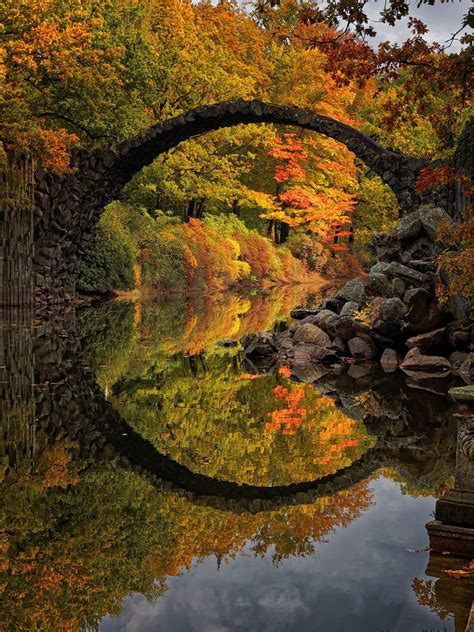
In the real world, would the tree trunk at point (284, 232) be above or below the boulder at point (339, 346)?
above

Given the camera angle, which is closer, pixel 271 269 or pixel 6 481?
pixel 6 481

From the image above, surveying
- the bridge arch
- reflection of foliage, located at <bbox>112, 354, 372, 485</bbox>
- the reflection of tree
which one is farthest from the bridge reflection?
the bridge arch

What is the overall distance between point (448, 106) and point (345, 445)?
132 inches

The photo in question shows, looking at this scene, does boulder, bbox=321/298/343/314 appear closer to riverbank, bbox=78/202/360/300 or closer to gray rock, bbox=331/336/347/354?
gray rock, bbox=331/336/347/354

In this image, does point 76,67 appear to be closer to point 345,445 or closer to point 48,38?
point 48,38

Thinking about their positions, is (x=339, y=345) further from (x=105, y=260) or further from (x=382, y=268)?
(x=105, y=260)

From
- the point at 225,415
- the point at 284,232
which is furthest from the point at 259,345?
the point at 284,232

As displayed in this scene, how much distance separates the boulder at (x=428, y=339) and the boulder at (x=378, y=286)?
1.55 metres

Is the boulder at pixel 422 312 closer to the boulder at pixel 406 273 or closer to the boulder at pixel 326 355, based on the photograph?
the boulder at pixel 406 273

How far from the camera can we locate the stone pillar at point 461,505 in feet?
16.3

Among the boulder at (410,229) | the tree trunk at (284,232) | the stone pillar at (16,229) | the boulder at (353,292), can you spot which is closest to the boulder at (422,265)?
the boulder at (410,229)

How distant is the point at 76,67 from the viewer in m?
22.1

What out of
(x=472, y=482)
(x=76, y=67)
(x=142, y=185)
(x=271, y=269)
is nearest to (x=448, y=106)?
(x=472, y=482)

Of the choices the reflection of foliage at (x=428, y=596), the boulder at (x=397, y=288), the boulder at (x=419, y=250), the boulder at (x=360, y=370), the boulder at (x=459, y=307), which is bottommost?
the reflection of foliage at (x=428, y=596)
